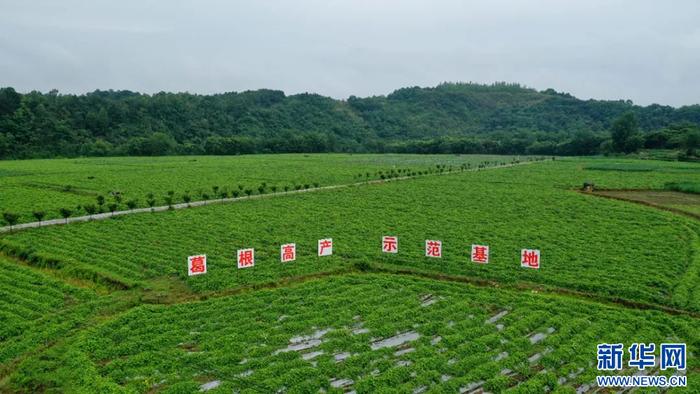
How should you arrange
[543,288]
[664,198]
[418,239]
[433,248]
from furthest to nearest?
[664,198] → [418,239] → [433,248] → [543,288]

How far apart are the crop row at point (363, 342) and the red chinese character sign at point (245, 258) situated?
9.50 ft

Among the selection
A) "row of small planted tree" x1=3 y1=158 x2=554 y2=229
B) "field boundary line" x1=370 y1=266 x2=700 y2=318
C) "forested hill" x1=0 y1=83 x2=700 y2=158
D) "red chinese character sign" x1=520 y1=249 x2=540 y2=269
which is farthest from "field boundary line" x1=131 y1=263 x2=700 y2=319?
"forested hill" x1=0 y1=83 x2=700 y2=158

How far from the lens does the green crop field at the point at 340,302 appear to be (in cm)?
1176

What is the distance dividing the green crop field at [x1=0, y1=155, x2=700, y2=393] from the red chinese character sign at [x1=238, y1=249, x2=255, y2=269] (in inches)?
10.8

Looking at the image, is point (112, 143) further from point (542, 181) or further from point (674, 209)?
point (674, 209)

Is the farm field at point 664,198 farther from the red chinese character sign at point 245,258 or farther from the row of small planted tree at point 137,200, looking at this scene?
the red chinese character sign at point 245,258

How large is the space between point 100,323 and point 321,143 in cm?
12090

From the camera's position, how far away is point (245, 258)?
A: 65.7 feet

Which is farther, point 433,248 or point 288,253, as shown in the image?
point 433,248

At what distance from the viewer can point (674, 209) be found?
1427 inches

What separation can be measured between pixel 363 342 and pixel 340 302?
3243mm

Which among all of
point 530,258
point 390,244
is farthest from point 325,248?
point 530,258

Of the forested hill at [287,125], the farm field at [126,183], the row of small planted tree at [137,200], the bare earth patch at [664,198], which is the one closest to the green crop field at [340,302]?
the row of small planted tree at [137,200]

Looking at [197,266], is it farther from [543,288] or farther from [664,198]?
[664,198]
